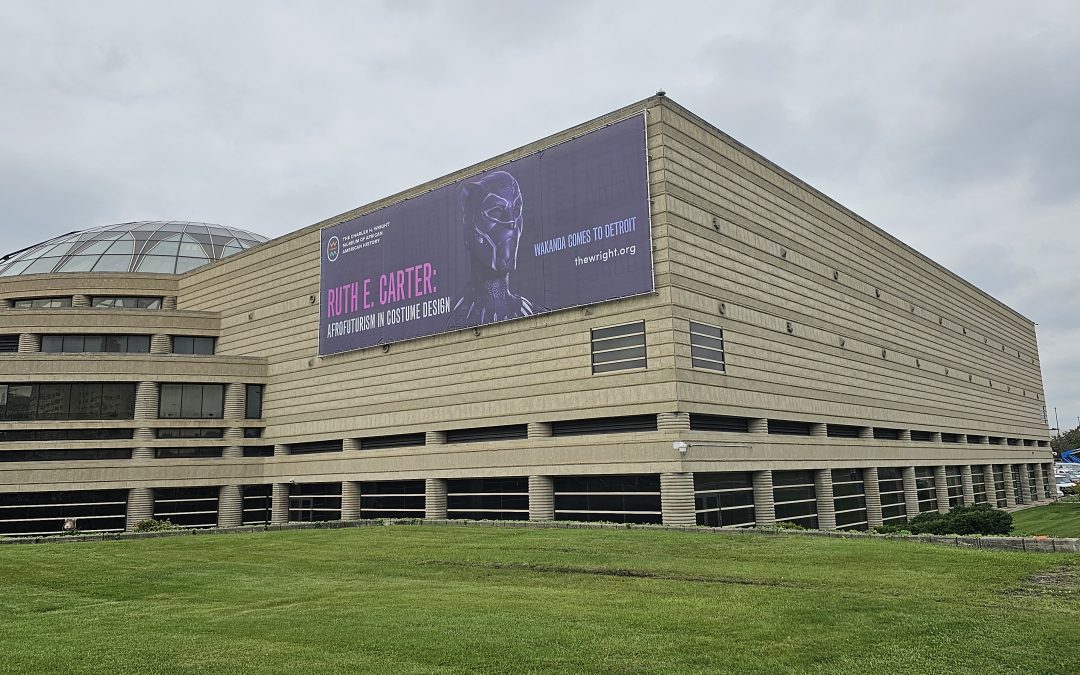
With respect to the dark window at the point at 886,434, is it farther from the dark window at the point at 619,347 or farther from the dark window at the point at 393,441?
the dark window at the point at 393,441

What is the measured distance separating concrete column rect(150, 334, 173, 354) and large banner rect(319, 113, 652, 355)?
55.4 ft

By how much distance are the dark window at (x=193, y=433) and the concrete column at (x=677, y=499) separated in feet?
132

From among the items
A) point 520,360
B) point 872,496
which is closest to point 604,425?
point 520,360

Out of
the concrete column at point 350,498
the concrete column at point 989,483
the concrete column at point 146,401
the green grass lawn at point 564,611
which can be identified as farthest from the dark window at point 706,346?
the concrete column at point 989,483

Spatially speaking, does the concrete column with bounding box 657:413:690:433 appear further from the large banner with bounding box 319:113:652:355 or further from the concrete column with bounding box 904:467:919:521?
the concrete column with bounding box 904:467:919:521

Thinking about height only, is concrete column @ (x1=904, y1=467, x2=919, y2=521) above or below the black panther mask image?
below

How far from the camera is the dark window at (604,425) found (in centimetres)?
4141

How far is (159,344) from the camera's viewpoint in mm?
66562

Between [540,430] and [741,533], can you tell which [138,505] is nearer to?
[540,430]

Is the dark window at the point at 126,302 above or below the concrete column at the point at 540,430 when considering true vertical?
above

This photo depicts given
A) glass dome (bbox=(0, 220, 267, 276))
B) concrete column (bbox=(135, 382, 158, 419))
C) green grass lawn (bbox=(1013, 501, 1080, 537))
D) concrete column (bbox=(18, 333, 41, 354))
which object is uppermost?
glass dome (bbox=(0, 220, 267, 276))

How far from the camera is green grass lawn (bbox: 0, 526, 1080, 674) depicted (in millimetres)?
12445

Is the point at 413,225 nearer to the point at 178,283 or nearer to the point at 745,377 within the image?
the point at 745,377

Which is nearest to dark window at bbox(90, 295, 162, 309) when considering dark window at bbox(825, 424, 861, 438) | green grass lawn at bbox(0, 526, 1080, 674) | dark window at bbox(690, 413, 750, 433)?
green grass lawn at bbox(0, 526, 1080, 674)
